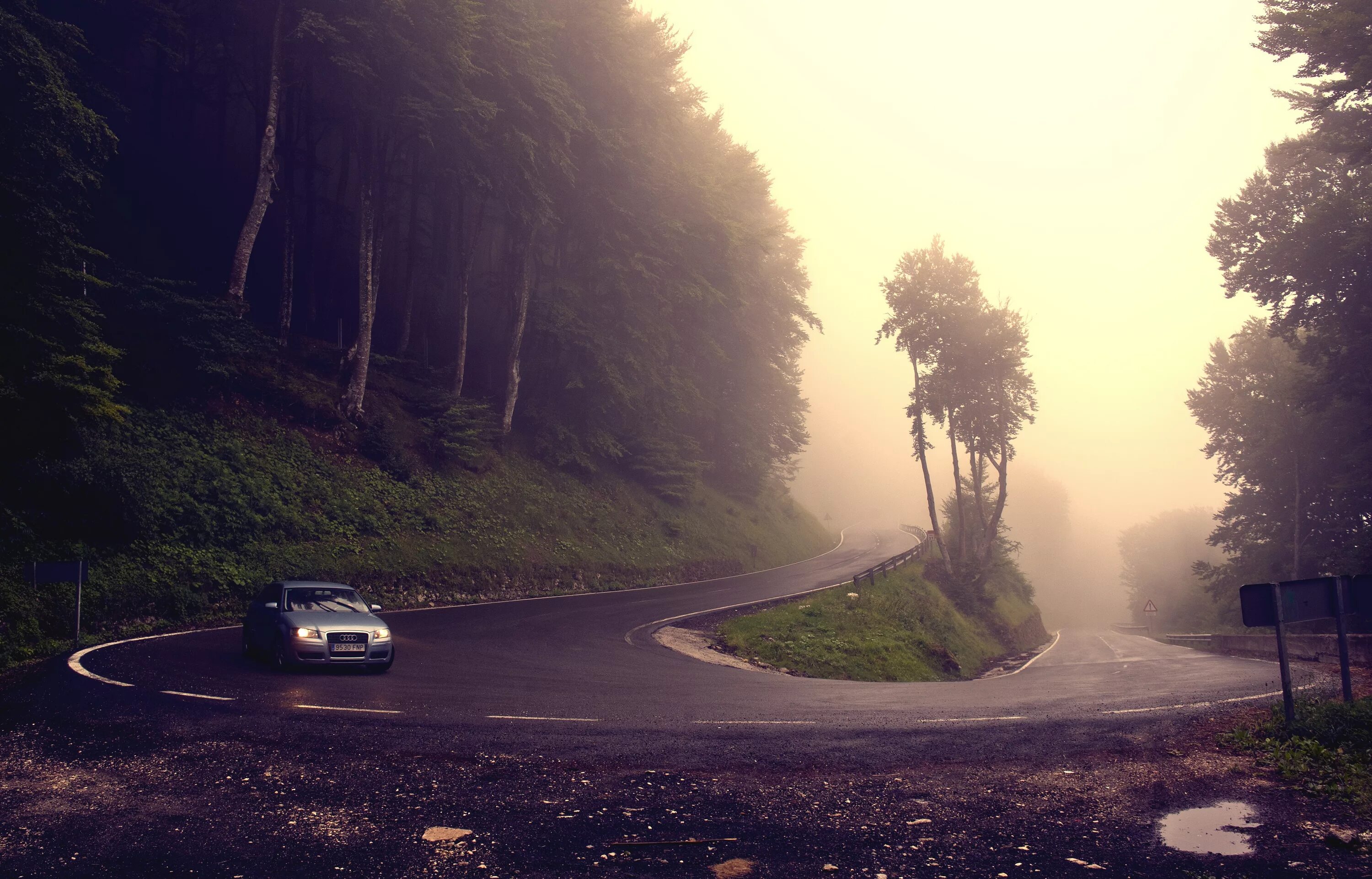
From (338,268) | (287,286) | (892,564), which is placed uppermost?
(338,268)

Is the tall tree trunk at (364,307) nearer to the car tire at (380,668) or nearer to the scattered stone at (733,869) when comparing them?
the car tire at (380,668)

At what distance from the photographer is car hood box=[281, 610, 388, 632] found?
1263cm

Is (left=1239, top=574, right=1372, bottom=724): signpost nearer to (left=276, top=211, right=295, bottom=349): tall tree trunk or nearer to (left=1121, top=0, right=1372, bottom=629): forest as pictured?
(left=1121, top=0, right=1372, bottom=629): forest

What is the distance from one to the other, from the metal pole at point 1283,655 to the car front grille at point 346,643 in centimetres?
1360

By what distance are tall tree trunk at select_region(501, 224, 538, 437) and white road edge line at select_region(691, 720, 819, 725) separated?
25.4 m

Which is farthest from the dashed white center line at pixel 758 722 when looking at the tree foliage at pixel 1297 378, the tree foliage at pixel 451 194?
the tree foliage at pixel 1297 378

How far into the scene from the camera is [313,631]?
12.5 meters

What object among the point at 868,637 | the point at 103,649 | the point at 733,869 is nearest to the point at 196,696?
the point at 103,649

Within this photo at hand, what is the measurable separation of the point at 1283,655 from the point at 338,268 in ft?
131

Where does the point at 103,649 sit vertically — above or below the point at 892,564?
above

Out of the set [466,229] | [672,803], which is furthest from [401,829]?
[466,229]

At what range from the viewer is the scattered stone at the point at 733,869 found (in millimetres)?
4914

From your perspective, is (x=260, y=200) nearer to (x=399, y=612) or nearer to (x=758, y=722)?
(x=399, y=612)

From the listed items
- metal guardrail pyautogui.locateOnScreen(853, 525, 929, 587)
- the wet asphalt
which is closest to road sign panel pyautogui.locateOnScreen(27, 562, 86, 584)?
the wet asphalt
